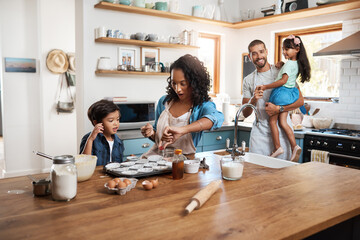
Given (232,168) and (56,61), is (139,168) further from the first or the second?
(56,61)

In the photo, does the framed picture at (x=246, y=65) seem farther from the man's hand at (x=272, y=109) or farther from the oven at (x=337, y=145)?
the man's hand at (x=272, y=109)

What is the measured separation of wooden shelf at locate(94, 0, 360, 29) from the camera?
12.3 feet

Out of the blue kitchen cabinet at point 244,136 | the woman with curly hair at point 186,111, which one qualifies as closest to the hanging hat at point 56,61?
the blue kitchen cabinet at point 244,136

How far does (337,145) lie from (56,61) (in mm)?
4028

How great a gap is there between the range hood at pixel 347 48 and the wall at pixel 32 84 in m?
3.74

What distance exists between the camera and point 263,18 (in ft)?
14.9

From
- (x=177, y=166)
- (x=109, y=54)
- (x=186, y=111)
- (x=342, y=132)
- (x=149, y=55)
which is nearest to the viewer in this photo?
(x=177, y=166)

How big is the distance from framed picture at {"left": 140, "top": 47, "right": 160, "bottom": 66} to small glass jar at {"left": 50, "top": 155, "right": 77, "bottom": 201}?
2.98m

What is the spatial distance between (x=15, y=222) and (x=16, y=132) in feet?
14.2

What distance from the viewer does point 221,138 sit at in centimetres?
445

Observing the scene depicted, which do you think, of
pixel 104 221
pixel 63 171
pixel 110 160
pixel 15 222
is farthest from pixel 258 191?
pixel 110 160

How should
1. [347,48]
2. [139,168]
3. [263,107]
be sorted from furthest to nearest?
[347,48] < [263,107] < [139,168]

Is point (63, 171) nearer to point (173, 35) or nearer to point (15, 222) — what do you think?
point (15, 222)

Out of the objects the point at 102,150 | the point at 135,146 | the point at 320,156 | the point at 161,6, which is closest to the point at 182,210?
the point at 102,150
